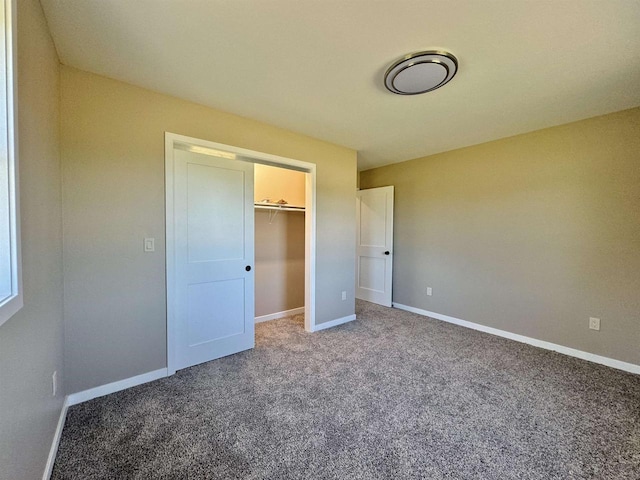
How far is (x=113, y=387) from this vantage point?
2.09 metres

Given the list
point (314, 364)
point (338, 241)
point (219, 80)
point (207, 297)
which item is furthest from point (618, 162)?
point (207, 297)

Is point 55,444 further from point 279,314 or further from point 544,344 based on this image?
point 544,344

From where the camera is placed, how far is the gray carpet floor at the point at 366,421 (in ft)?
4.75

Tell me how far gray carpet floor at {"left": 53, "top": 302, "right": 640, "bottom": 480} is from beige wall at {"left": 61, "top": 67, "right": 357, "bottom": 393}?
14.4 inches

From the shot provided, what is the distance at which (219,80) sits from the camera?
2.07 m

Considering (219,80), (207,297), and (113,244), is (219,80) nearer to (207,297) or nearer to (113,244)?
(113,244)

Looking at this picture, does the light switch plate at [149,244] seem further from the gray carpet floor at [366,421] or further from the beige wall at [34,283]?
the gray carpet floor at [366,421]

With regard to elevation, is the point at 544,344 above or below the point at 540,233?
below

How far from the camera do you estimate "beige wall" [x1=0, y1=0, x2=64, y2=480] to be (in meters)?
1.00

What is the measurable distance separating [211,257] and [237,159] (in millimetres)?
1036

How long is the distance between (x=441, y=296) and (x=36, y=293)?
419cm

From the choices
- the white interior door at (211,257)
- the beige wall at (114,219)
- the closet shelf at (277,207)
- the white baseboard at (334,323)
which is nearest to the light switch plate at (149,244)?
the beige wall at (114,219)

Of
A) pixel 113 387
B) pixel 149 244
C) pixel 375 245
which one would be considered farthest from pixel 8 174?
pixel 375 245

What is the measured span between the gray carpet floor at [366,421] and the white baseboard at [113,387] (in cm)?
6
